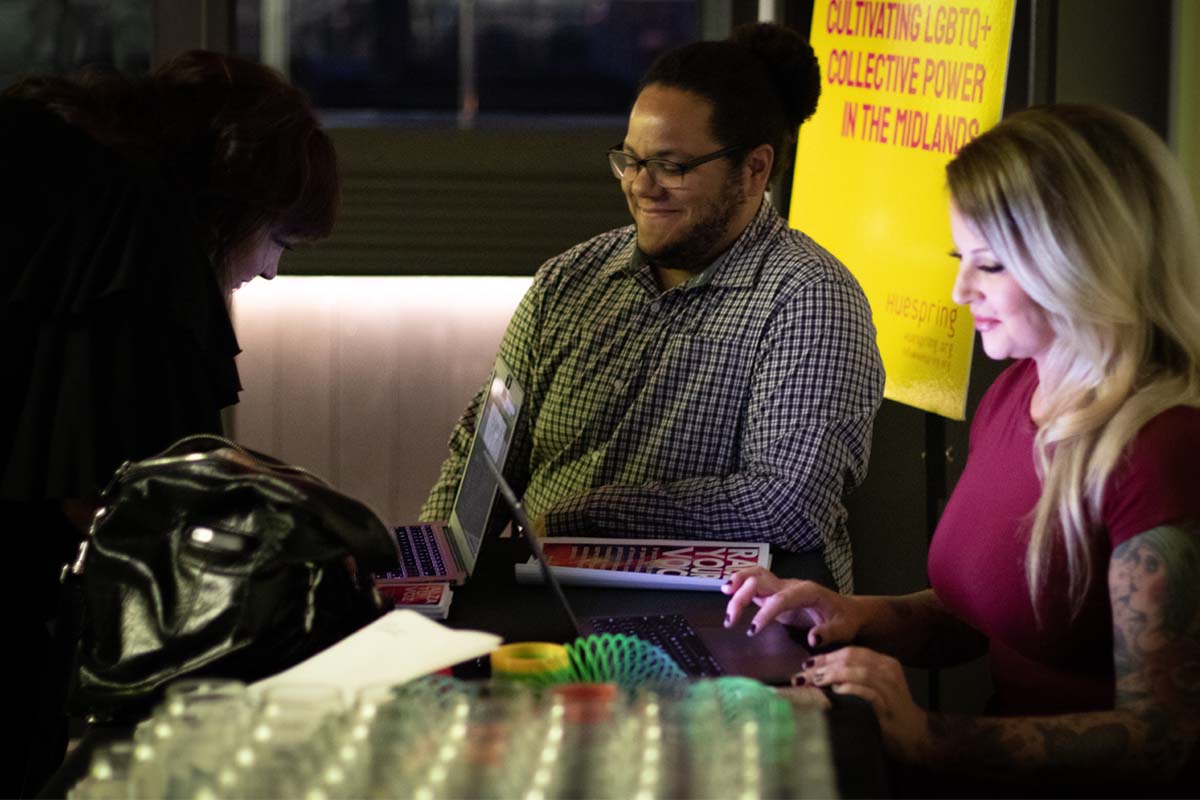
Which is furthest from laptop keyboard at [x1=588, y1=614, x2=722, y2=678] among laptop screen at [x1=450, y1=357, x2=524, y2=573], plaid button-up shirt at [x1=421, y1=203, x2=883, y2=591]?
plaid button-up shirt at [x1=421, y1=203, x2=883, y2=591]

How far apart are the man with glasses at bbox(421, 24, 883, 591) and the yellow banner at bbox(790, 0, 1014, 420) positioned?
0.45 meters

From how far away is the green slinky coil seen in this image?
152 centimetres

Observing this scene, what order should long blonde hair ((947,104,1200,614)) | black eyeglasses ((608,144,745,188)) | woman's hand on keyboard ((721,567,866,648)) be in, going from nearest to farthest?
long blonde hair ((947,104,1200,614)), woman's hand on keyboard ((721,567,866,648)), black eyeglasses ((608,144,745,188))

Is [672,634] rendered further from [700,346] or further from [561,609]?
[700,346]

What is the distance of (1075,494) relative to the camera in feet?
5.21

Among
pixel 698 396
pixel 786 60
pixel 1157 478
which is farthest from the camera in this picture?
pixel 786 60

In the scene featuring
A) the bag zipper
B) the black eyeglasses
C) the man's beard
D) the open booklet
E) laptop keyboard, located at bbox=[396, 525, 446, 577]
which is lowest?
laptop keyboard, located at bbox=[396, 525, 446, 577]

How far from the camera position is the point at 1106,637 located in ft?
5.39

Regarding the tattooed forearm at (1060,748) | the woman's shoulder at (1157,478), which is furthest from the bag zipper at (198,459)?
the woman's shoulder at (1157,478)

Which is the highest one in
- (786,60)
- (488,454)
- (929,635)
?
(786,60)

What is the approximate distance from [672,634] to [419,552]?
540 mm

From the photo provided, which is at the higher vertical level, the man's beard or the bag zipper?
the man's beard

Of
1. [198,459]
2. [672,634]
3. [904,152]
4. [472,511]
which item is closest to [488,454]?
[472,511]

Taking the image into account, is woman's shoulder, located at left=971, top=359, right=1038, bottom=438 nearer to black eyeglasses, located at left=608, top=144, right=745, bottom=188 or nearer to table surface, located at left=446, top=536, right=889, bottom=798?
table surface, located at left=446, top=536, right=889, bottom=798
